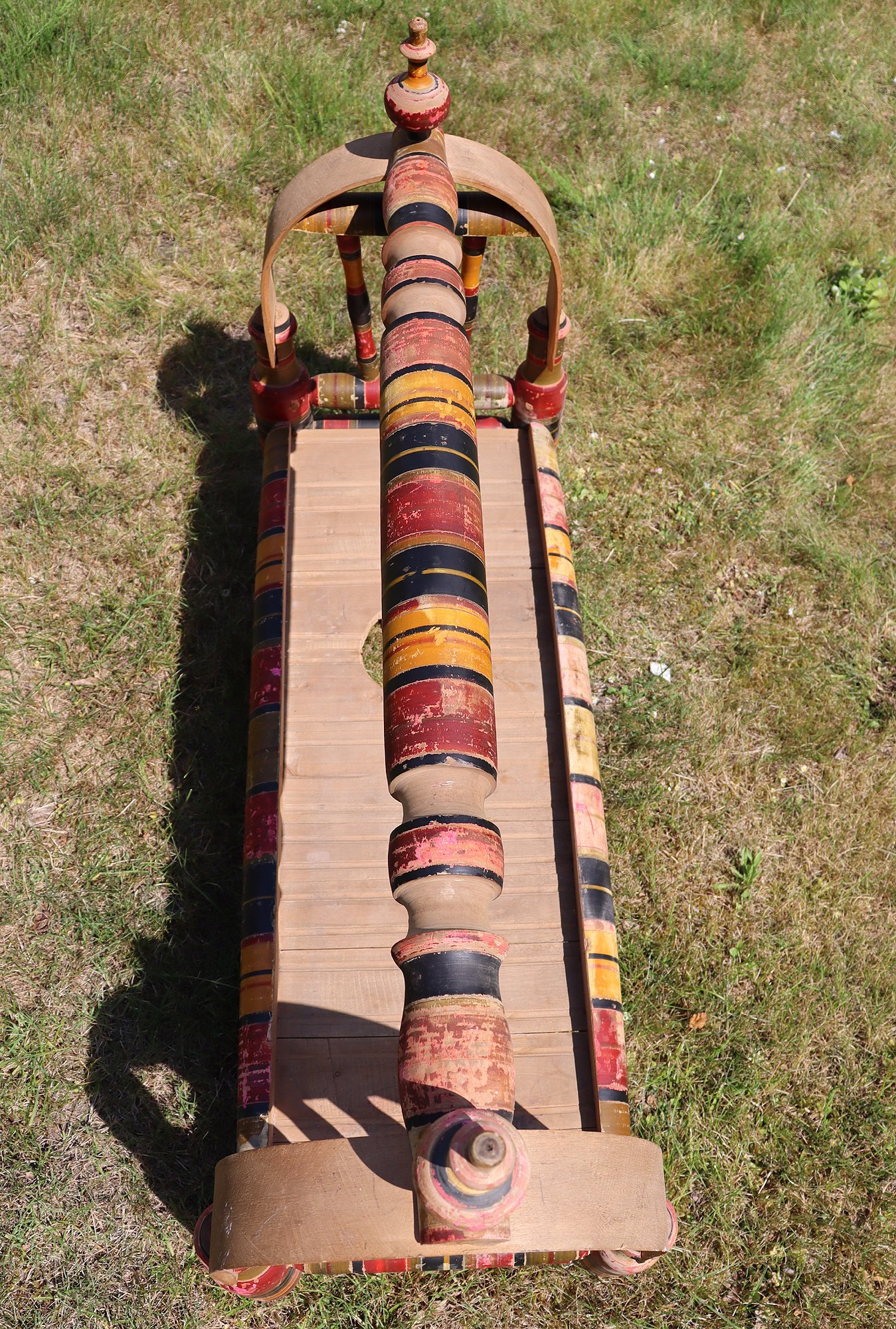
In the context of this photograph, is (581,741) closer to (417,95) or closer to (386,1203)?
(386,1203)

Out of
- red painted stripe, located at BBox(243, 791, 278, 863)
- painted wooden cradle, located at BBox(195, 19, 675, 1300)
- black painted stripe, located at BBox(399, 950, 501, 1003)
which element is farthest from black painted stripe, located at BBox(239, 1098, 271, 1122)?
black painted stripe, located at BBox(399, 950, 501, 1003)

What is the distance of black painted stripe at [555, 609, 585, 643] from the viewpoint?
3.12 metres

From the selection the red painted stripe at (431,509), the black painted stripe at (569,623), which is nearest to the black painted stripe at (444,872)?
the red painted stripe at (431,509)

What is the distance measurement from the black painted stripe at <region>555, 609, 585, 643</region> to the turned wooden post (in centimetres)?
130

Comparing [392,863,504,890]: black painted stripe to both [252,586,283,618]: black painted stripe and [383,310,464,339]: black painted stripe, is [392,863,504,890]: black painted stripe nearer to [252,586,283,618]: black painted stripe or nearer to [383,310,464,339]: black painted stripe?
[383,310,464,339]: black painted stripe

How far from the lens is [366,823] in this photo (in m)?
2.86

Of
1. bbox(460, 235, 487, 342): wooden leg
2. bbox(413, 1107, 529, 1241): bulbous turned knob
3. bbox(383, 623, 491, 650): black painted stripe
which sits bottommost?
bbox(413, 1107, 529, 1241): bulbous turned knob

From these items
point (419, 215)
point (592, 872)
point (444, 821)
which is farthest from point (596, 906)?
point (419, 215)

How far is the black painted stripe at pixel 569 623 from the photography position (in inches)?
123

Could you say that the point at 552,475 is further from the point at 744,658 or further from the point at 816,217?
the point at 816,217

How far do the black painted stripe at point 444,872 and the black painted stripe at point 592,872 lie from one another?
1205mm

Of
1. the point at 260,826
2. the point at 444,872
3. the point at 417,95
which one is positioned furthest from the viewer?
the point at 260,826

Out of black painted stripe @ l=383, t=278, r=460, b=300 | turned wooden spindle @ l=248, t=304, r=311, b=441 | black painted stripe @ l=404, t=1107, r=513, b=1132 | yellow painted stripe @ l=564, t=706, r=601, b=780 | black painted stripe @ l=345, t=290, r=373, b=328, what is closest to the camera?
black painted stripe @ l=404, t=1107, r=513, b=1132

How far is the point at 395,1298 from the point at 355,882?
1181 millimetres
